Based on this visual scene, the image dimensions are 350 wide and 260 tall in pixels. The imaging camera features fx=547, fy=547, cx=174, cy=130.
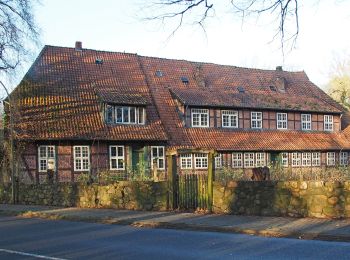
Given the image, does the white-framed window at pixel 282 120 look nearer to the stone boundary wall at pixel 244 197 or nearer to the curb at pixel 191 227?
the stone boundary wall at pixel 244 197

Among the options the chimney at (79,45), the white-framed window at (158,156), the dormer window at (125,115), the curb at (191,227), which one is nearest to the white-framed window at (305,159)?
the white-framed window at (158,156)

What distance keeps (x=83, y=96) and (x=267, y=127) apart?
15085 mm

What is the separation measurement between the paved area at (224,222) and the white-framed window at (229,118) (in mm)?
22244

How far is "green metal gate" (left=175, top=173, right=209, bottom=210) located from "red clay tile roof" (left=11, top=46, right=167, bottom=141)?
15500mm

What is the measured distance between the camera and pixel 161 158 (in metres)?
37.6

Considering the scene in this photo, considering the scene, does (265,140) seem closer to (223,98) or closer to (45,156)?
(223,98)

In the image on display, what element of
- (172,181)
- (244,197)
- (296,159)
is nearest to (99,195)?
(172,181)

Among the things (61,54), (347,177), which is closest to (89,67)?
(61,54)

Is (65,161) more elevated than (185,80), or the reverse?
(185,80)

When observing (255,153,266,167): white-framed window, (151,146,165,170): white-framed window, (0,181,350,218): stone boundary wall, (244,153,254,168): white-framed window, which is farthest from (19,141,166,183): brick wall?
(255,153,266,167): white-framed window

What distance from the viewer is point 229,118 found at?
42.2m

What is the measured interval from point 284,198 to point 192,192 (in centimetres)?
370

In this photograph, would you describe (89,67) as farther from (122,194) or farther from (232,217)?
(232,217)

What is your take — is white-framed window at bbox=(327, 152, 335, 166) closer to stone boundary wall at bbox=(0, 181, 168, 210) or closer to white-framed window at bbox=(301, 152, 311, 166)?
white-framed window at bbox=(301, 152, 311, 166)
